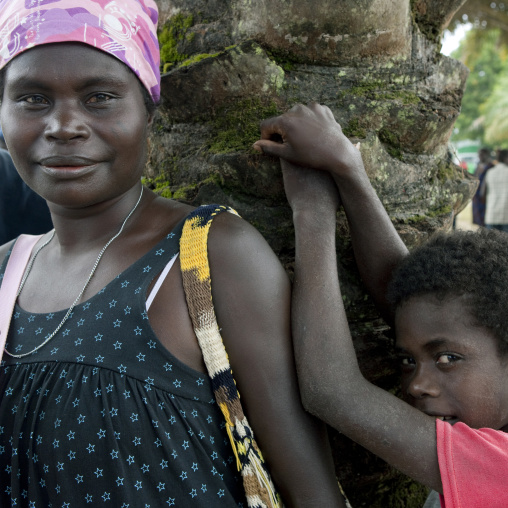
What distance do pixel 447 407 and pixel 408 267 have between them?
0.38m

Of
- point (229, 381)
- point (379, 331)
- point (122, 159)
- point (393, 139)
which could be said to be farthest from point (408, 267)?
point (122, 159)

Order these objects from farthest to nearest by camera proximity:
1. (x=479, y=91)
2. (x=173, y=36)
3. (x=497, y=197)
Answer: (x=479, y=91), (x=497, y=197), (x=173, y=36)

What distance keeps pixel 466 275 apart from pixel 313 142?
531 millimetres

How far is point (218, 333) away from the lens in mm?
1357

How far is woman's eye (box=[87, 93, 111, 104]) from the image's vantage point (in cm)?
143

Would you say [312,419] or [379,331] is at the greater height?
[379,331]

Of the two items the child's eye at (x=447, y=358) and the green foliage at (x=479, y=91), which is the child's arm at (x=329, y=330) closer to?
the child's eye at (x=447, y=358)

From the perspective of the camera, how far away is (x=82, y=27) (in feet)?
4.58

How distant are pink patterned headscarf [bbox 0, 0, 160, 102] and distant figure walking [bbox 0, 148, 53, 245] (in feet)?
4.08

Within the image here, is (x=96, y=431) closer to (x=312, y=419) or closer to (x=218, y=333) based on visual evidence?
(x=218, y=333)

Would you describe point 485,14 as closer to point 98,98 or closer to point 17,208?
point 17,208

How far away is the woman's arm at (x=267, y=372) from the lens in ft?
4.47

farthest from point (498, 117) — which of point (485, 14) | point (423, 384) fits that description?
point (423, 384)

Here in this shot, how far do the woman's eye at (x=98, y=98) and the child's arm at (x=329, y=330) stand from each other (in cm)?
46
